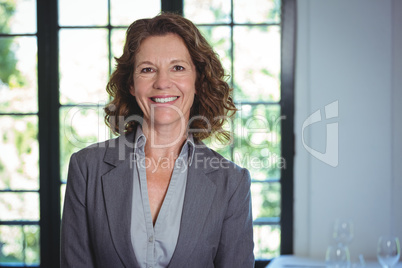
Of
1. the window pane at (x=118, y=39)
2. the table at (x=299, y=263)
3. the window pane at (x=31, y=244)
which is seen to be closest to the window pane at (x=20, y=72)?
the window pane at (x=118, y=39)

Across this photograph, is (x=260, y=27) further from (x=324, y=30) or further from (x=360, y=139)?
(x=360, y=139)

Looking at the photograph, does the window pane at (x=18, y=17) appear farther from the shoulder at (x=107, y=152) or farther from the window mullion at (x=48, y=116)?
the shoulder at (x=107, y=152)

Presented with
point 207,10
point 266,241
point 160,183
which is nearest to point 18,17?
point 207,10

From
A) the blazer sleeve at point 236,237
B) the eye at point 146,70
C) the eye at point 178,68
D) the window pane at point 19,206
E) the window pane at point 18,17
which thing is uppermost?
the window pane at point 18,17

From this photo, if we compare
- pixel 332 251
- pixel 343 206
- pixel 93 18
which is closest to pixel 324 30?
pixel 343 206

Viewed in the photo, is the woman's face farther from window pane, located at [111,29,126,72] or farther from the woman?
window pane, located at [111,29,126,72]

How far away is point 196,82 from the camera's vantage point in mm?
1832

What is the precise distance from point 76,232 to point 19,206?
1854mm

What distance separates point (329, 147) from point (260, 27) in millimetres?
932

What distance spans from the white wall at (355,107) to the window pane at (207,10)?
1.67 ft

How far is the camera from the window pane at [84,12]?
312 cm

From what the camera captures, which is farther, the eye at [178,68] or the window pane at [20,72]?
the window pane at [20,72]

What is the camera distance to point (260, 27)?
306cm

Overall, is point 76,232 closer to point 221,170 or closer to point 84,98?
point 221,170
